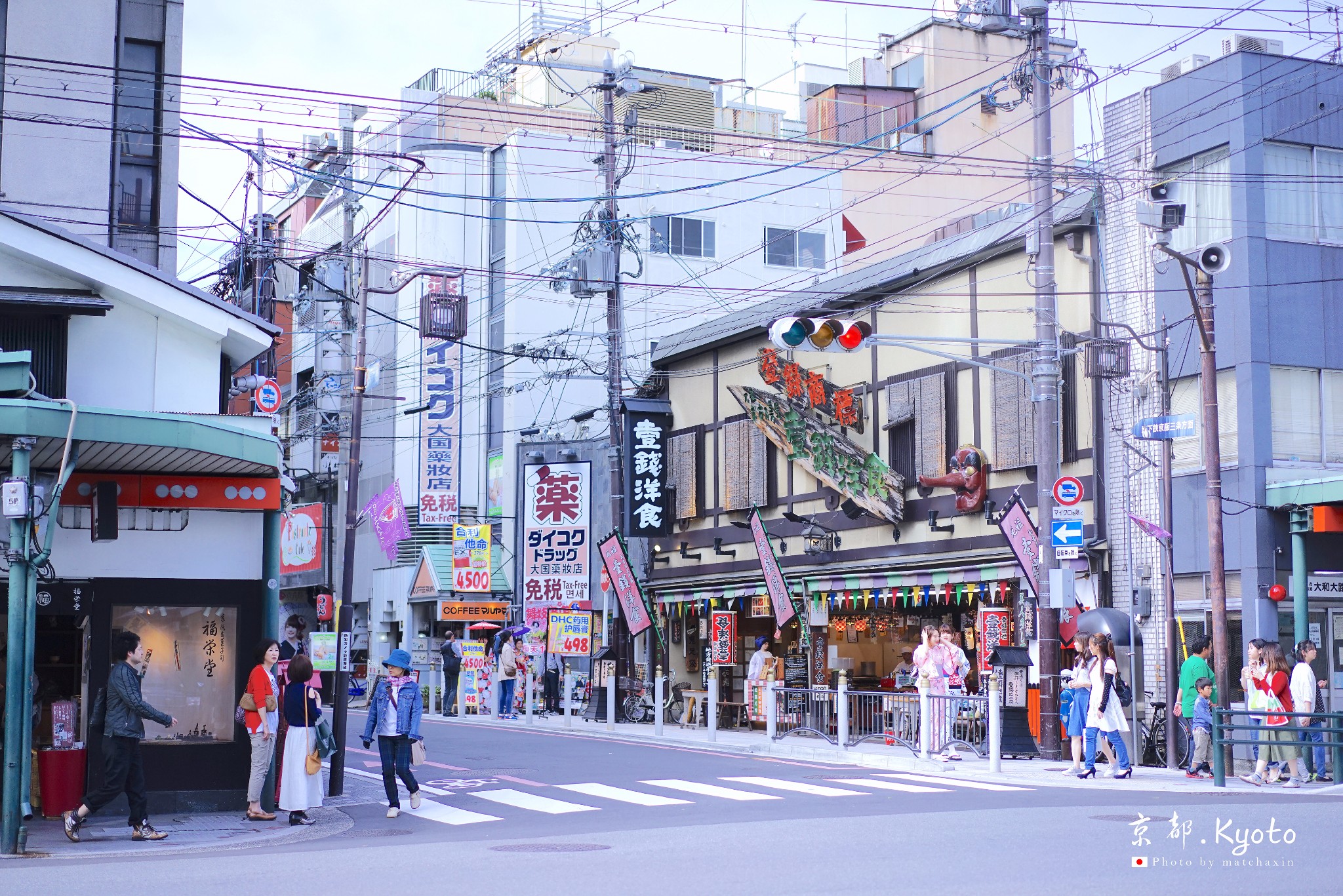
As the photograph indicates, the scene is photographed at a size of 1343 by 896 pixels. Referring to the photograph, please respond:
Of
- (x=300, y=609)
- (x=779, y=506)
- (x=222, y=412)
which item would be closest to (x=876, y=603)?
(x=779, y=506)

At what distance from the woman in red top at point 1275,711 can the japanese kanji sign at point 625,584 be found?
1624 cm

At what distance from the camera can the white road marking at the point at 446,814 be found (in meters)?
15.8

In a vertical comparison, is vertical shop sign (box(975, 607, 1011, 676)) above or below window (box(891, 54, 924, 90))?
below

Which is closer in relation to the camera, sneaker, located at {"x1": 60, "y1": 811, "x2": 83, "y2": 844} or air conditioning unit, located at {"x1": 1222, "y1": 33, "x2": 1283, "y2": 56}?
sneaker, located at {"x1": 60, "y1": 811, "x2": 83, "y2": 844}

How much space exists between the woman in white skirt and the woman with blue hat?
626mm

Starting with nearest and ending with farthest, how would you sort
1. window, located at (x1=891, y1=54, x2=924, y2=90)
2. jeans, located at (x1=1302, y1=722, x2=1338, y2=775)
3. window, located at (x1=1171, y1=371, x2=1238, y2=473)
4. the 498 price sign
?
jeans, located at (x1=1302, y1=722, x2=1338, y2=775)
window, located at (x1=1171, y1=371, x2=1238, y2=473)
the 498 price sign
window, located at (x1=891, y1=54, x2=924, y2=90)

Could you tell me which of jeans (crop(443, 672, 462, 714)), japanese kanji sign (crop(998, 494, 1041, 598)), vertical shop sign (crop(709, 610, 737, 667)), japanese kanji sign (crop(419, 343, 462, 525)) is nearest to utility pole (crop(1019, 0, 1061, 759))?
japanese kanji sign (crop(998, 494, 1041, 598))

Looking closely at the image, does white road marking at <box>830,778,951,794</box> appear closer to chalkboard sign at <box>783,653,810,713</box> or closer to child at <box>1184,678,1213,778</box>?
child at <box>1184,678,1213,778</box>

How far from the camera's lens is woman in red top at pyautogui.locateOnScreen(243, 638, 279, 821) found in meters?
16.0

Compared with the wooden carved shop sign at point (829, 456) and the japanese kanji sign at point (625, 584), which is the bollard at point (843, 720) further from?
the japanese kanji sign at point (625, 584)

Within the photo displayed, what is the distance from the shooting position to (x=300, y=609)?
63500 mm

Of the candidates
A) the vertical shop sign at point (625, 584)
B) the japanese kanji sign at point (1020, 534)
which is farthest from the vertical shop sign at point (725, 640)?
the japanese kanji sign at point (1020, 534)

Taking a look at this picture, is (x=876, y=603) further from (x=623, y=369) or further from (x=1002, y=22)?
(x=623, y=369)

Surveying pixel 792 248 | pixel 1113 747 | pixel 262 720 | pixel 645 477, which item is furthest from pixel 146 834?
pixel 792 248
